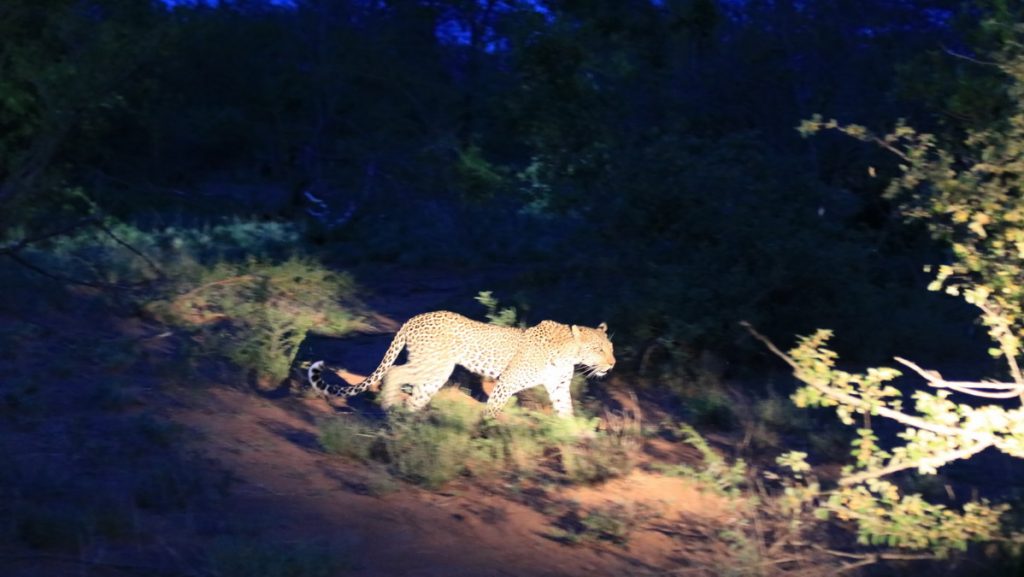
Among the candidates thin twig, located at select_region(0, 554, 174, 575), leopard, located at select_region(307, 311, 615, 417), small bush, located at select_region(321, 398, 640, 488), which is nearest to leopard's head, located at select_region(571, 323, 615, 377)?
leopard, located at select_region(307, 311, 615, 417)

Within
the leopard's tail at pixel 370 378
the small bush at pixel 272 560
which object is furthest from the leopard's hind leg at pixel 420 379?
the small bush at pixel 272 560

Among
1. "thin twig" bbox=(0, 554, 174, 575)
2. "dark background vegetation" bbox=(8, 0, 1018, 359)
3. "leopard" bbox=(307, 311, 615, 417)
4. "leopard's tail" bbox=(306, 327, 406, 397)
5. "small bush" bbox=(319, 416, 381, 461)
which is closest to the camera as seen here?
"thin twig" bbox=(0, 554, 174, 575)

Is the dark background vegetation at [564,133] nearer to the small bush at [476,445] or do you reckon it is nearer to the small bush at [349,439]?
the small bush at [349,439]

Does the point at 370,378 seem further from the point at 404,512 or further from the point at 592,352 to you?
the point at 404,512

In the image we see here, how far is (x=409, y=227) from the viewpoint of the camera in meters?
21.5

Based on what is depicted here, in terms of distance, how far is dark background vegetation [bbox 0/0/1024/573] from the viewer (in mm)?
6828

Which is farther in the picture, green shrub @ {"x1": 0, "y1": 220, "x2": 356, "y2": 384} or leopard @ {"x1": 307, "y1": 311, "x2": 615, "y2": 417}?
green shrub @ {"x1": 0, "y1": 220, "x2": 356, "y2": 384}

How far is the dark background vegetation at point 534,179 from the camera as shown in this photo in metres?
6.83

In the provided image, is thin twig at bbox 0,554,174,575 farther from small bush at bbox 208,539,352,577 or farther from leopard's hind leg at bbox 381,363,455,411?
leopard's hind leg at bbox 381,363,455,411

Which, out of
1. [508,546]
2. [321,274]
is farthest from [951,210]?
[321,274]

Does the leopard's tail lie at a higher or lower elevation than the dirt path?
higher

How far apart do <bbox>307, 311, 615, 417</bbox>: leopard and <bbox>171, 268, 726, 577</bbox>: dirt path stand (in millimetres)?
1011

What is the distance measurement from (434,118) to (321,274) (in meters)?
5.90

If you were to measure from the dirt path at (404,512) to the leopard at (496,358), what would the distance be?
3.32 feet
